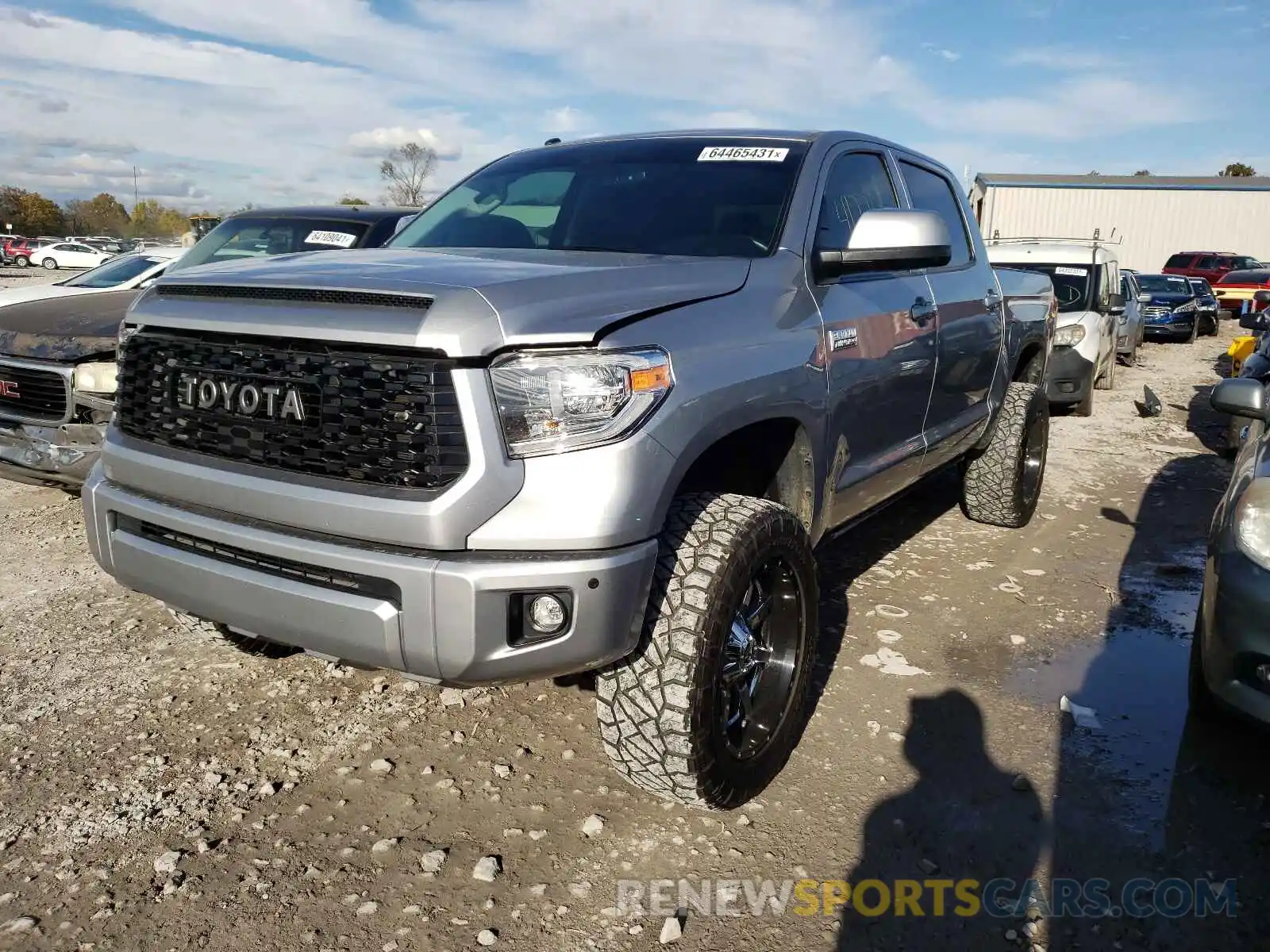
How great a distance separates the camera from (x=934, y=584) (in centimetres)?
475

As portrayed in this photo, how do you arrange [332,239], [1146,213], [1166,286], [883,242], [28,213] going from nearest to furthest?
[883,242] < [332,239] < [1166,286] < [1146,213] < [28,213]

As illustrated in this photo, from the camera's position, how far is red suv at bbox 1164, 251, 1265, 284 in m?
29.0

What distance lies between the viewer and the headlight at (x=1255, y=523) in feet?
9.02

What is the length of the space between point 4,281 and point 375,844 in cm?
3018

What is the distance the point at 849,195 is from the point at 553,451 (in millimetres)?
2038

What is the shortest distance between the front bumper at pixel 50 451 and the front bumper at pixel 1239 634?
4.56 metres

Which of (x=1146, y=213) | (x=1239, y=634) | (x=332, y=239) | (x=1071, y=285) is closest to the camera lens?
(x=1239, y=634)

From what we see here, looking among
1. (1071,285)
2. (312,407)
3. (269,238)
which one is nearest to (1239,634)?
(312,407)

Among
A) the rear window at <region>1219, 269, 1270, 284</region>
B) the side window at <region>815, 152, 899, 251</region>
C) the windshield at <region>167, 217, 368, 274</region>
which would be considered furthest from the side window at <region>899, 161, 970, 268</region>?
the rear window at <region>1219, 269, 1270, 284</region>

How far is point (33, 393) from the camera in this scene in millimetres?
4891

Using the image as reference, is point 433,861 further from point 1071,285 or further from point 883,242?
point 1071,285

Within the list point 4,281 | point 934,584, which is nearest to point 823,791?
point 934,584

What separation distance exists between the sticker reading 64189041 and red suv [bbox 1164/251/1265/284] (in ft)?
98.6

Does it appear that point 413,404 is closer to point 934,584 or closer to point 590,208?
point 590,208
